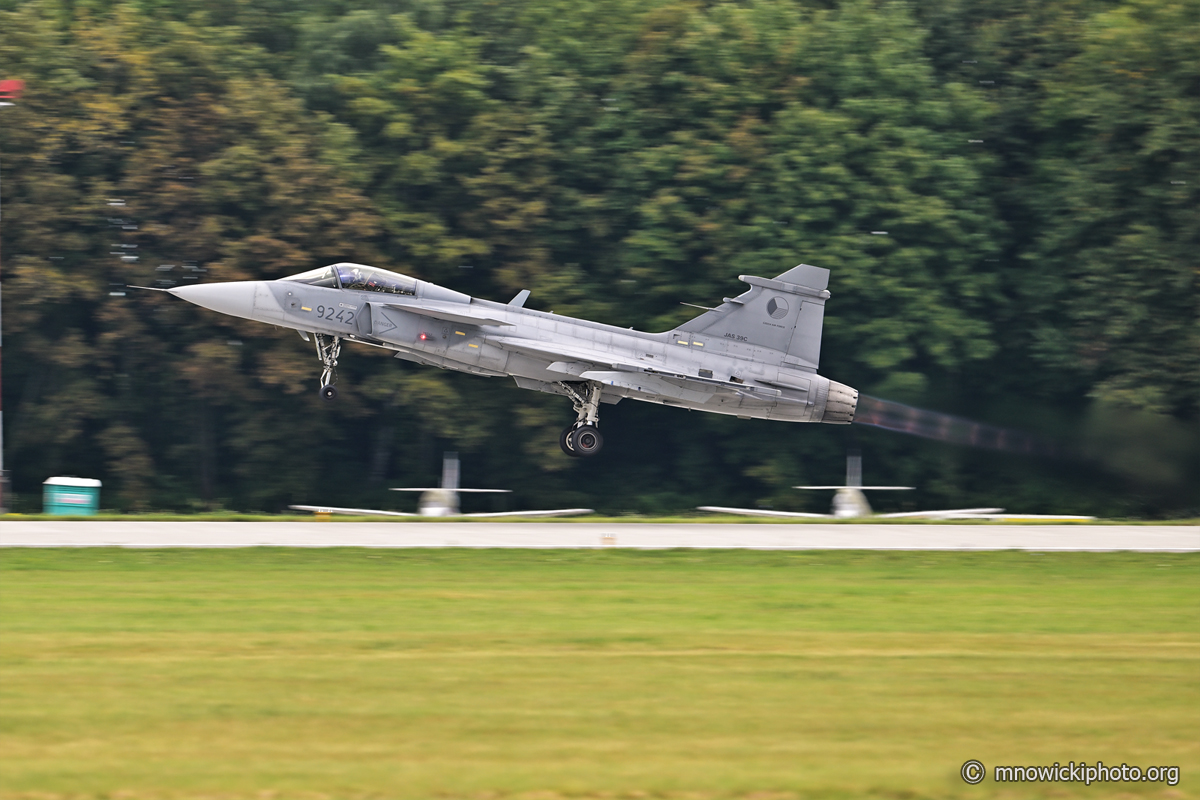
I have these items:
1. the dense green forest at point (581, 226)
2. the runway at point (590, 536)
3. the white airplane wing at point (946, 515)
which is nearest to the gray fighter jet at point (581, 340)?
the white airplane wing at point (946, 515)

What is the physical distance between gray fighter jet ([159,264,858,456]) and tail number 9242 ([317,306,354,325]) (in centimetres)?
2

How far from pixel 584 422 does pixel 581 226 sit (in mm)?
8975

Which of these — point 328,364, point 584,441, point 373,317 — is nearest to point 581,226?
point 584,441

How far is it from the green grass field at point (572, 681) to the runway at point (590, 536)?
7.87ft

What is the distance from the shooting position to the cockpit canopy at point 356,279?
25344 mm

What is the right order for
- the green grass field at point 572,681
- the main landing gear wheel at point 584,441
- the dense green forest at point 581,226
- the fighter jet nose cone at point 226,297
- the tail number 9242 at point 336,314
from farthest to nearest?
the dense green forest at point 581,226
the main landing gear wheel at point 584,441
the tail number 9242 at point 336,314
the fighter jet nose cone at point 226,297
the green grass field at point 572,681

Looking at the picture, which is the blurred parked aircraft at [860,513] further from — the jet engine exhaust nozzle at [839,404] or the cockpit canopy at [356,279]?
the cockpit canopy at [356,279]

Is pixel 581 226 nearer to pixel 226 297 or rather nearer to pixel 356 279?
pixel 356 279

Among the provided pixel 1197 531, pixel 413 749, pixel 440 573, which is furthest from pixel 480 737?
pixel 1197 531

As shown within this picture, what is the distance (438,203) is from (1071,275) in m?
16.8

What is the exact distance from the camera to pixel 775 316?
27.0 m

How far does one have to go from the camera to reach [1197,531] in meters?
23.4

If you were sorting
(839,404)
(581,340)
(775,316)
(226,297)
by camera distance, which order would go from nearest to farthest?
1. (226,297)
2. (581,340)
3. (775,316)
4. (839,404)

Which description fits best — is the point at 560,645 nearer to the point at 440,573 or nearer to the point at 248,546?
the point at 440,573
